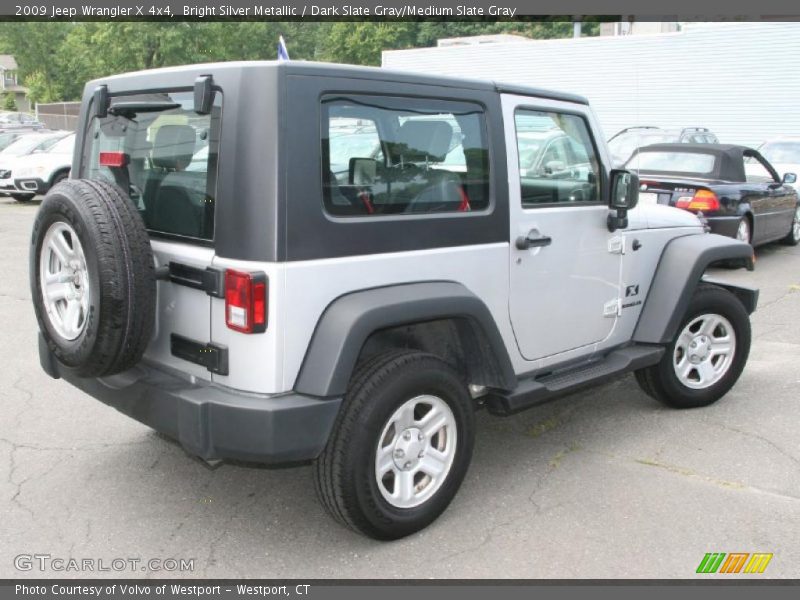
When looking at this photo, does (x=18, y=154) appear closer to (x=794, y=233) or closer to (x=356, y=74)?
(x=794, y=233)

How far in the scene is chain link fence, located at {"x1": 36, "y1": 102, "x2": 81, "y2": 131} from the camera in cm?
4803

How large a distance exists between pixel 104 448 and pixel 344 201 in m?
2.29

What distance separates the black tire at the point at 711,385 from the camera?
15.9ft

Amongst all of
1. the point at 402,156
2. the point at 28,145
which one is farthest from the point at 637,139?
the point at 28,145

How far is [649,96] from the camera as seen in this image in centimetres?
2417

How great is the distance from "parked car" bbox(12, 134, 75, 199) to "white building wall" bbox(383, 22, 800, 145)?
10046 mm

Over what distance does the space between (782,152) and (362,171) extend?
13619 millimetres

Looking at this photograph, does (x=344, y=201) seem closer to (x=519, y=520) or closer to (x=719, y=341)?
(x=519, y=520)

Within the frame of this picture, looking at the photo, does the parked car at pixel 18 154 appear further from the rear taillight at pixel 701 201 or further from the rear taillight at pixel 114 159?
the rear taillight at pixel 114 159

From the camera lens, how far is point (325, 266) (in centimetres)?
306

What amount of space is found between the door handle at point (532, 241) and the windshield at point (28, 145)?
16620mm

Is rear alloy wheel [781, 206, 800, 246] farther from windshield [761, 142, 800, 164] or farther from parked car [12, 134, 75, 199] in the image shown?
parked car [12, 134, 75, 199]

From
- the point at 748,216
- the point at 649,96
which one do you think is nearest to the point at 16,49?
the point at 649,96

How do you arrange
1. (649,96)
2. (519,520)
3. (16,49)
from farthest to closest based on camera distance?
(16,49) → (649,96) → (519,520)
